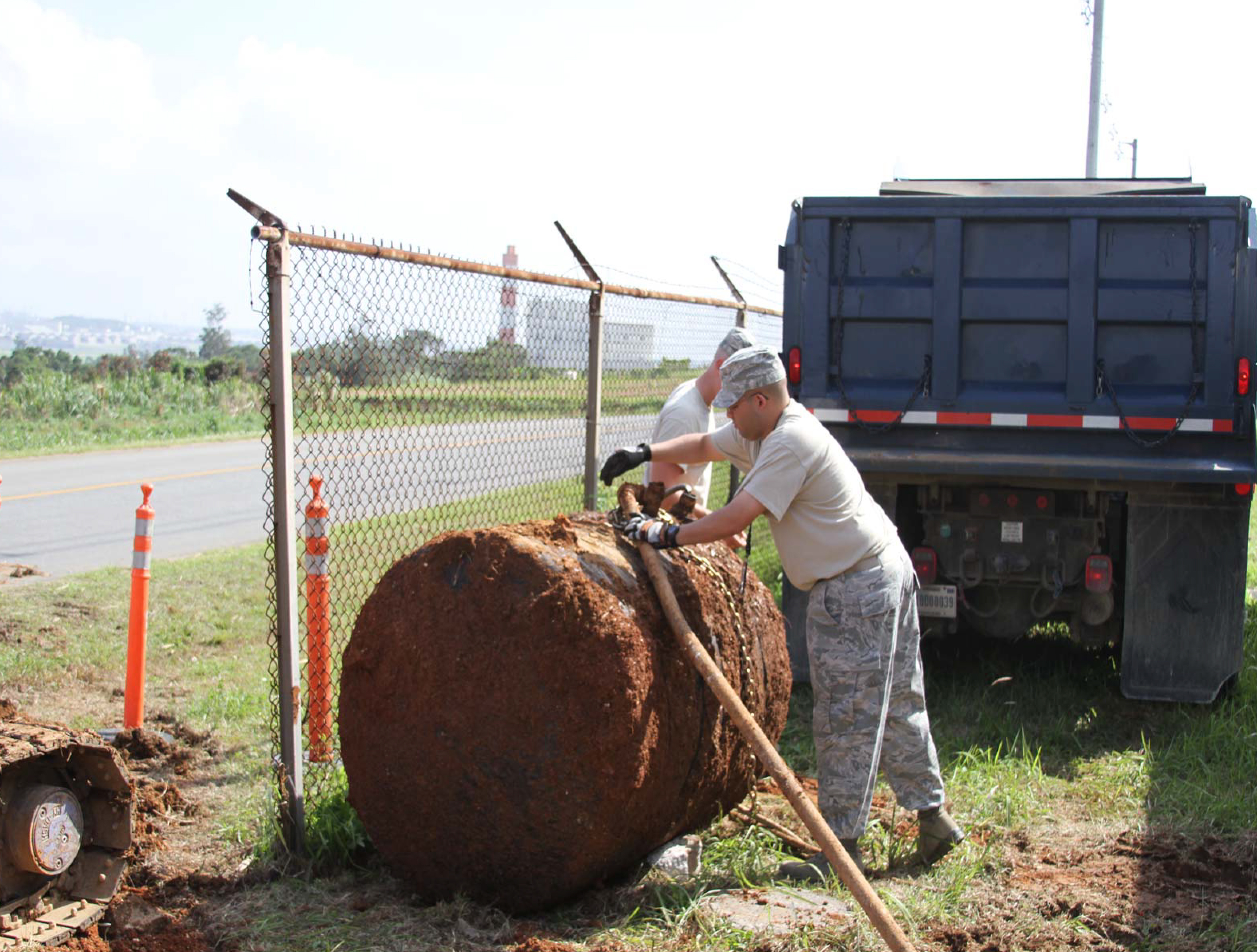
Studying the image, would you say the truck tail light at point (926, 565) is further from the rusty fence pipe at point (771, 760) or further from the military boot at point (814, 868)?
the rusty fence pipe at point (771, 760)

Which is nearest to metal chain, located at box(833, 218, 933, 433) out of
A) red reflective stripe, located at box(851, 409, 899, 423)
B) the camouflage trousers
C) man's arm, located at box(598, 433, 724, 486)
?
red reflective stripe, located at box(851, 409, 899, 423)

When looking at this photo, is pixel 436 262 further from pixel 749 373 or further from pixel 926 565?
pixel 926 565

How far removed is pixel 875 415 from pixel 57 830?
4.20 meters

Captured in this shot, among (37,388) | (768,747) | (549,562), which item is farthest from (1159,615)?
(37,388)

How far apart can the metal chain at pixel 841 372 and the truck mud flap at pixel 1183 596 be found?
116 cm

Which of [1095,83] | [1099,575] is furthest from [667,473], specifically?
[1095,83]

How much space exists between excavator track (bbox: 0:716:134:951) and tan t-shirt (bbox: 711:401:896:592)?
2.33m

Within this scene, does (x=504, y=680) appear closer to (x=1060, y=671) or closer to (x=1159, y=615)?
(x=1159, y=615)


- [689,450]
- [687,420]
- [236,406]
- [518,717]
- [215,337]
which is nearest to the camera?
[518,717]

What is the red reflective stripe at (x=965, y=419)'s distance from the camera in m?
6.19

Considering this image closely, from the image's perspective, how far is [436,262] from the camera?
16.2 feet

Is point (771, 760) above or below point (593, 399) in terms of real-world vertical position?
below

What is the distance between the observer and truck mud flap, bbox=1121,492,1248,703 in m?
5.95

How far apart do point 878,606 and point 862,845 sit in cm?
100
